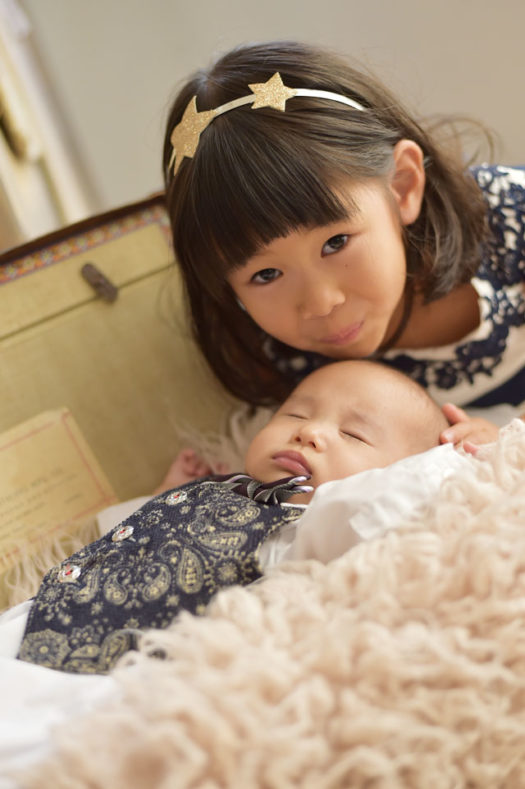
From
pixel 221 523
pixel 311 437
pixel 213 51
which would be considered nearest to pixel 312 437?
pixel 311 437

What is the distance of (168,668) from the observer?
0.55m

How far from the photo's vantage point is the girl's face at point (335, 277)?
89 cm

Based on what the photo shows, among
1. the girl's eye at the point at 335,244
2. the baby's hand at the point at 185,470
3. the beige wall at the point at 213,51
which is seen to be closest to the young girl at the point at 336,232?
the girl's eye at the point at 335,244

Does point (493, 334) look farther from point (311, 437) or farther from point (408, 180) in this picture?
point (311, 437)

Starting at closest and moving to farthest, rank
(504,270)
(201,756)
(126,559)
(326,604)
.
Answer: (201,756), (326,604), (126,559), (504,270)

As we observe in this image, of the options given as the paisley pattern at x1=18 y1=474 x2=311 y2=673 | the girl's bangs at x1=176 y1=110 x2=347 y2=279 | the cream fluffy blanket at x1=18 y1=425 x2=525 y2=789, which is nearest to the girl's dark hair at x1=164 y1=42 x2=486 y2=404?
the girl's bangs at x1=176 y1=110 x2=347 y2=279

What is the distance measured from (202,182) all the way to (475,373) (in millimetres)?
575

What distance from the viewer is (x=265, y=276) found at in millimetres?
930

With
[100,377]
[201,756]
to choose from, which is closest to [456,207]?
[100,377]

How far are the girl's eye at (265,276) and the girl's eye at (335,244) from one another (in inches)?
2.7

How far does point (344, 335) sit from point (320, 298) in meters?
0.11

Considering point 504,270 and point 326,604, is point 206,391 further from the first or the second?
point 326,604

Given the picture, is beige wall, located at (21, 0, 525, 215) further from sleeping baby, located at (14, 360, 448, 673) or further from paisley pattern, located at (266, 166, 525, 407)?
sleeping baby, located at (14, 360, 448, 673)

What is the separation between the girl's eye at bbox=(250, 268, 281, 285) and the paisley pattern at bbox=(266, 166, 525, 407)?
305 mm
